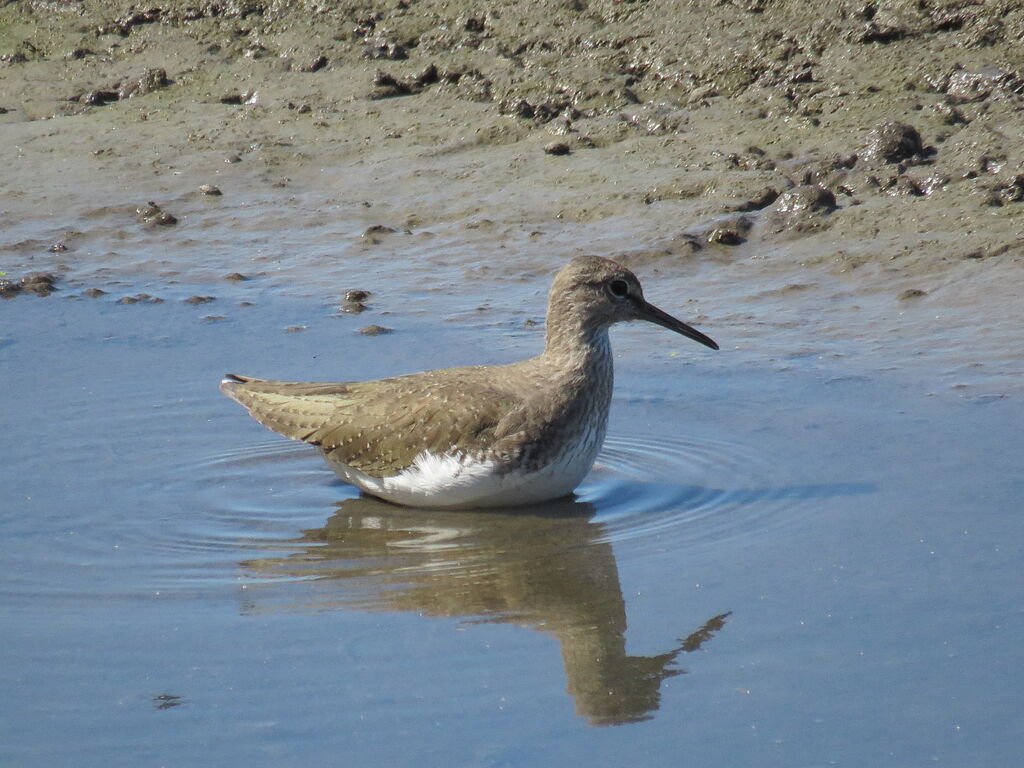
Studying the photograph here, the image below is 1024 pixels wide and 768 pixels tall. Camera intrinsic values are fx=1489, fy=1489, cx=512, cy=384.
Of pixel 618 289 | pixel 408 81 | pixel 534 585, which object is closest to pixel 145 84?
pixel 408 81

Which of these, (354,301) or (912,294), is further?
(354,301)

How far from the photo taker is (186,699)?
4.70 metres

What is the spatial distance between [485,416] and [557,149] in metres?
4.57

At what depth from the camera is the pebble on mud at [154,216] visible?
35.9ft

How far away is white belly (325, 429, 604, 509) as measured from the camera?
6.47 m

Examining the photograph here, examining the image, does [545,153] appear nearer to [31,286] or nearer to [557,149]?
[557,149]

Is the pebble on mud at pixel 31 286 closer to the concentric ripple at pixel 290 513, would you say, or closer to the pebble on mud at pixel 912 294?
the concentric ripple at pixel 290 513

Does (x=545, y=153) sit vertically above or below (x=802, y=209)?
above

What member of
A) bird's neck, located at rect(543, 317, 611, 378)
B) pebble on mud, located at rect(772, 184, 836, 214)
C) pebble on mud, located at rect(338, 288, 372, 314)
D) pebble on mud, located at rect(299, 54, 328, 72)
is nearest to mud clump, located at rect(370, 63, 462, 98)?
pebble on mud, located at rect(299, 54, 328, 72)

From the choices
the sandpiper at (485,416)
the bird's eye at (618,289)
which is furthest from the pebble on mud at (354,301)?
the bird's eye at (618,289)

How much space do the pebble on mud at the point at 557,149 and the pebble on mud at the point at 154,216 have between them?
2.79 metres

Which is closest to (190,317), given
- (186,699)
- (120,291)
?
(120,291)

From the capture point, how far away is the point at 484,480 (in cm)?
646

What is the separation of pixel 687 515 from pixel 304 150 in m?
6.34
